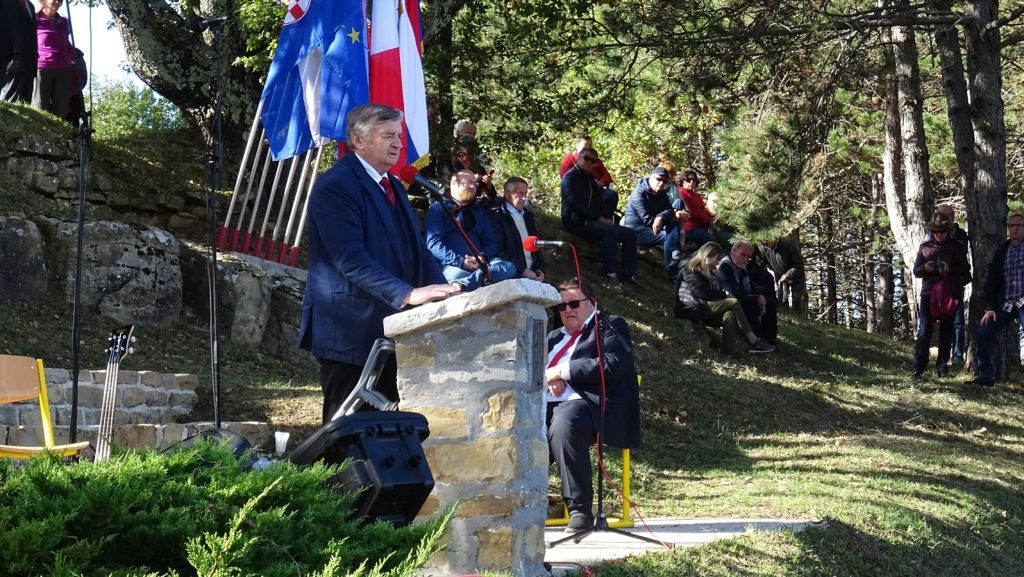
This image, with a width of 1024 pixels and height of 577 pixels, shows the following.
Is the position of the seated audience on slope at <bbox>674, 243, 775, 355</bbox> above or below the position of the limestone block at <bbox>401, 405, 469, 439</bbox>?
above

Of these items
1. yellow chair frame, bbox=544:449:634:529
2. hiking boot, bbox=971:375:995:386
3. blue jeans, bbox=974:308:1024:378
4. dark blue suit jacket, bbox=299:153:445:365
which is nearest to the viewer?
dark blue suit jacket, bbox=299:153:445:365

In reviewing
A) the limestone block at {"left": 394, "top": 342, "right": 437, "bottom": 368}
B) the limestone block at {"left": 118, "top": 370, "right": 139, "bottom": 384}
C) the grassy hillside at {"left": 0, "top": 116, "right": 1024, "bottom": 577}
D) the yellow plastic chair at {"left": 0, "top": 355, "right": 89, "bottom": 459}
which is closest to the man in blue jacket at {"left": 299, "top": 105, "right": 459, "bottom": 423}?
the limestone block at {"left": 394, "top": 342, "right": 437, "bottom": 368}

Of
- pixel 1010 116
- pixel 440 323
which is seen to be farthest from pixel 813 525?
pixel 1010 116

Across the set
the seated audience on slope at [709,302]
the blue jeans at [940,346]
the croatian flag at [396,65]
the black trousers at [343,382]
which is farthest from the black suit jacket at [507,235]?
the blue jeans at [940,346]

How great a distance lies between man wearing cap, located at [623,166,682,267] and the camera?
14.6 meters

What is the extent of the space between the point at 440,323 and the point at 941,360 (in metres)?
10.5

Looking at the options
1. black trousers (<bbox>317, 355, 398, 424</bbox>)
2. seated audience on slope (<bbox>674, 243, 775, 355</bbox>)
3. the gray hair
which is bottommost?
black trousers (<bbox>317, 355, 398, 424</bbox>)

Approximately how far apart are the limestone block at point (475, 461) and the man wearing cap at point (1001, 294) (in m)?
9.55

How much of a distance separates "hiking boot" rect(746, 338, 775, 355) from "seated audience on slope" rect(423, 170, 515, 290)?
463 cm

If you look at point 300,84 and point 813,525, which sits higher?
point 300,84

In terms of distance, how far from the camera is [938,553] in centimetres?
707

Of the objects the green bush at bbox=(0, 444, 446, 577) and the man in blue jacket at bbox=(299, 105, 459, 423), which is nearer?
the green bush at bbox=(0, 444, 446, 577)

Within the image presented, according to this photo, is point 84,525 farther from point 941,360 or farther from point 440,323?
point 941,360

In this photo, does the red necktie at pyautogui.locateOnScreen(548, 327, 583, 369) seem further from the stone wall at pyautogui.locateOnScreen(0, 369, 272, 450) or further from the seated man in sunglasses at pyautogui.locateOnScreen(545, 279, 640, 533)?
the stone wall at pyautogui.locateOnScreen(0, 369, 272, 450)
